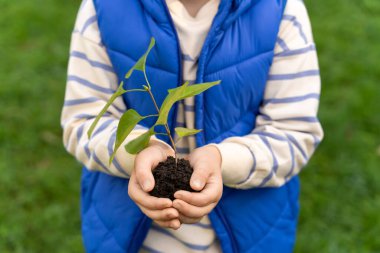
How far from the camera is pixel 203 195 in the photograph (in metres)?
1.20

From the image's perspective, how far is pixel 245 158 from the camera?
4.74 feet

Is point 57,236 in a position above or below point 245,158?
below

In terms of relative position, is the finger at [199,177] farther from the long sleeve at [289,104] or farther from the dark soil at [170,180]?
the long sleeve at [289,104]

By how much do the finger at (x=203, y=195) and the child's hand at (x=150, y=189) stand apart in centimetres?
3

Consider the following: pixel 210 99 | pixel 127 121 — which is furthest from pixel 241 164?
pixel 127 121

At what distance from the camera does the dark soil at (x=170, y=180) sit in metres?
1.19

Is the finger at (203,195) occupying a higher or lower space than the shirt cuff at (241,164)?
higher

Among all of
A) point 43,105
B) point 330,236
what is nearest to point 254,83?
point 330,236

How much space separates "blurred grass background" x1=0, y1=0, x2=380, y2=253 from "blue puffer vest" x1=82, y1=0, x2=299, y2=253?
37.5 inches

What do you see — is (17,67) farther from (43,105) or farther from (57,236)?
(57,236)

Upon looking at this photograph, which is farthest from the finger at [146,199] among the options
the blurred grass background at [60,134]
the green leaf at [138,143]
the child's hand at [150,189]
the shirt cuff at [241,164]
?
the blurred grass background at [60,134]

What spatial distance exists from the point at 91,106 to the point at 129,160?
205 millimetres

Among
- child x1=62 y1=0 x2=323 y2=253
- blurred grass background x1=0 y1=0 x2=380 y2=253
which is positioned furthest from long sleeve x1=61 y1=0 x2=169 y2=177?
blurred grass background x1=0 y1=0 x2=380 y2=253

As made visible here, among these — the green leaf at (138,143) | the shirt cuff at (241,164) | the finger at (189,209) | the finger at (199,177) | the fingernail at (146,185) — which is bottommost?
the shirt cuff at (241,164)
